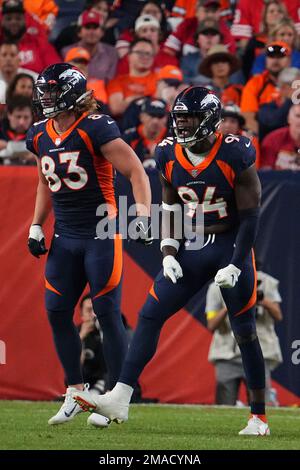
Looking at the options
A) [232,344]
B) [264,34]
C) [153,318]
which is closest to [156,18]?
[264,34]

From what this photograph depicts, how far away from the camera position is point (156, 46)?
1259cm

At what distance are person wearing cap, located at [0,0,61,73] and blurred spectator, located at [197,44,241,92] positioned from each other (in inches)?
59.9

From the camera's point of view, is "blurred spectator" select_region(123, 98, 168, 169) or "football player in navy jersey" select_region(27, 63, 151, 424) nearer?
"football player in navy jersey" select_region(27, 63, 151, 424)

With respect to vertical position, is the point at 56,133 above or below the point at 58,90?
below

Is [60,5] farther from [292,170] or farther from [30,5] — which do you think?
[292,170]

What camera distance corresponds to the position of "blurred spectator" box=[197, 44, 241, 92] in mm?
11984

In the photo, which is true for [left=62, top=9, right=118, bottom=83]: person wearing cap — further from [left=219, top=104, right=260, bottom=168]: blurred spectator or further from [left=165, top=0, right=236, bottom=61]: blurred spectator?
[left=219, top=104, right=260, bottom=168]: blurred spectator

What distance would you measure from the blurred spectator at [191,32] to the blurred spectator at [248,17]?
146 mm

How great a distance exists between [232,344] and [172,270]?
2.76m

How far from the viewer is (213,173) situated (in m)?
6.66

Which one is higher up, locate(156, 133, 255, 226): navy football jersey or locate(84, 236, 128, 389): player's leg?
locate(156, 133, 255, 226): navy football jersey

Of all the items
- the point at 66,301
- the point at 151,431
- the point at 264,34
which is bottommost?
the point at 151,431

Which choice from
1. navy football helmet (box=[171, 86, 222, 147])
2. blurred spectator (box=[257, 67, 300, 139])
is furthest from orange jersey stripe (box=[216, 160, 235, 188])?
blurred spectator (box=[257, 67, 300, 139])

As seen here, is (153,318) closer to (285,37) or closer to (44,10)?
(285,37)
